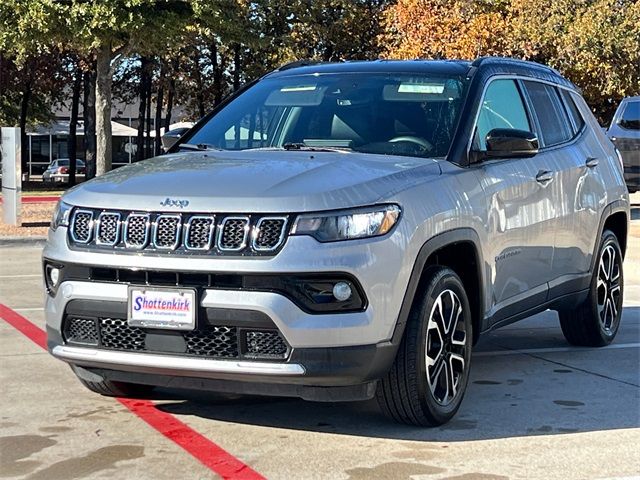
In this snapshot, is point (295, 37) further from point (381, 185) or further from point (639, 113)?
point (381, 185)

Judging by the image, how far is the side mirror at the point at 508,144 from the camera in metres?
5.66

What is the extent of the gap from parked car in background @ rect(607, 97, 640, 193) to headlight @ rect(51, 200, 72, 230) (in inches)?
605

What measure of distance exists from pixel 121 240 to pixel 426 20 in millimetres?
28468

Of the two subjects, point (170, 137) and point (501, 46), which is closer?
point (170, 137)

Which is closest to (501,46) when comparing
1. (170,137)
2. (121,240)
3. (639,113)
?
(639,113)

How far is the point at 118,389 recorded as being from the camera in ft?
18.8

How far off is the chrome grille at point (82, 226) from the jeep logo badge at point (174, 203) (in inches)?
16.2

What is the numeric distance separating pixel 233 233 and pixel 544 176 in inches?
103

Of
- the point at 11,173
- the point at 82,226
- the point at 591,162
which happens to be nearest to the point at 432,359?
the point at 82,226

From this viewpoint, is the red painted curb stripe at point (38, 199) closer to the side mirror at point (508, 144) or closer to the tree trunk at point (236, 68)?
the tree trunk at point (236, 68)

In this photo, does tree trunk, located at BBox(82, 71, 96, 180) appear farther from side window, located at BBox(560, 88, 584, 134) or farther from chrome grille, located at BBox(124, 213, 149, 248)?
chrome grille, located at BBox(124, 213, 149, 248)

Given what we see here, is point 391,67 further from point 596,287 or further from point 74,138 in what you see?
point 74,138

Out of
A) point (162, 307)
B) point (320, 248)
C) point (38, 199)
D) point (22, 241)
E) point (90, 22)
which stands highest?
point (90, 22)

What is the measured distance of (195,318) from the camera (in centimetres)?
454
